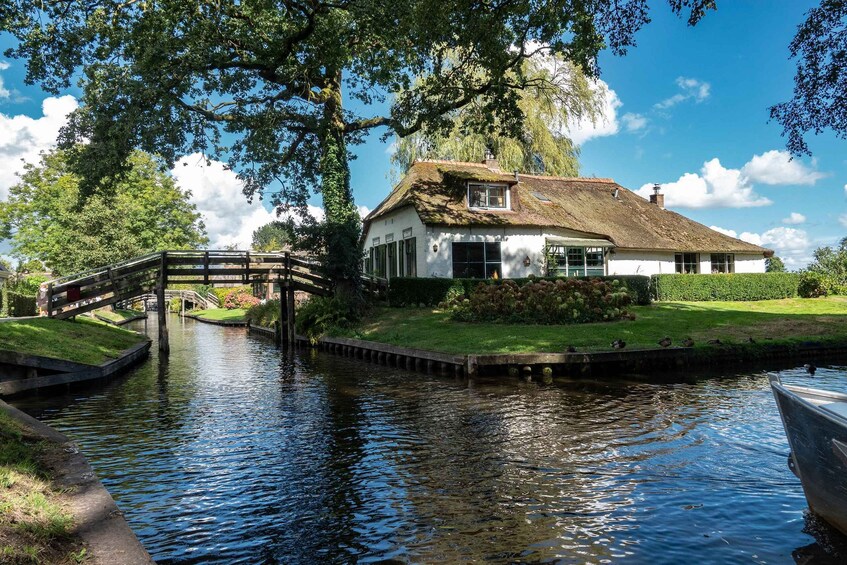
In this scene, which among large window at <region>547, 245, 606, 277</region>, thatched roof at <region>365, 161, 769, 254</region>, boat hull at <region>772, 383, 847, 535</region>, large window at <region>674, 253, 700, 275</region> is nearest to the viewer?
boat hull at <region>772, 383, 847, 535</region>

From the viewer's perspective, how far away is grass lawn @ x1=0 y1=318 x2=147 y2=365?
13980 millimetres

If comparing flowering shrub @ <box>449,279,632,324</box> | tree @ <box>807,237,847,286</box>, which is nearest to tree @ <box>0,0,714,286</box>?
flowering shrub @ <box>449,279,632,324</box>

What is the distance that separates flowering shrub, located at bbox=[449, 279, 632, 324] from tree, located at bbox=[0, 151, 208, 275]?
26.7 metres

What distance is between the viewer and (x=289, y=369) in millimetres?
17562

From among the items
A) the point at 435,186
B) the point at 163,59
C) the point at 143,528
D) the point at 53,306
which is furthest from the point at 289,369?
the point at 435,186

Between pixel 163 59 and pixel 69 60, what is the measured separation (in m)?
3.38

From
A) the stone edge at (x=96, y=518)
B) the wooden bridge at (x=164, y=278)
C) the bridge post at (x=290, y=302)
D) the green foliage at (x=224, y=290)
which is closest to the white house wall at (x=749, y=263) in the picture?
the wooden bridge at (x=164, y=278)

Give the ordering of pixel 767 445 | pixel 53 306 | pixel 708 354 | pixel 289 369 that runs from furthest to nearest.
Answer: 1. pixel 53 306
2. pixel 289 369
3. pixel 708 354
4. pixel 767 445

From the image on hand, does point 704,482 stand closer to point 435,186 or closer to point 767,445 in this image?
point 767,445

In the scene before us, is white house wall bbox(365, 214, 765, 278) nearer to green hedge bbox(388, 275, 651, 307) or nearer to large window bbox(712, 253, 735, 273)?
green hedge bbox(388, 275, 651, 307)

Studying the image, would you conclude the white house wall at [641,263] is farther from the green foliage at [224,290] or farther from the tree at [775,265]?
the green foliage at [224,290]

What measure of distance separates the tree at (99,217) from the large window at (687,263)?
33.3 m

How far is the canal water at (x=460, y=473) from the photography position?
5117 mm

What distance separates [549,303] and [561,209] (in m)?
13.4
